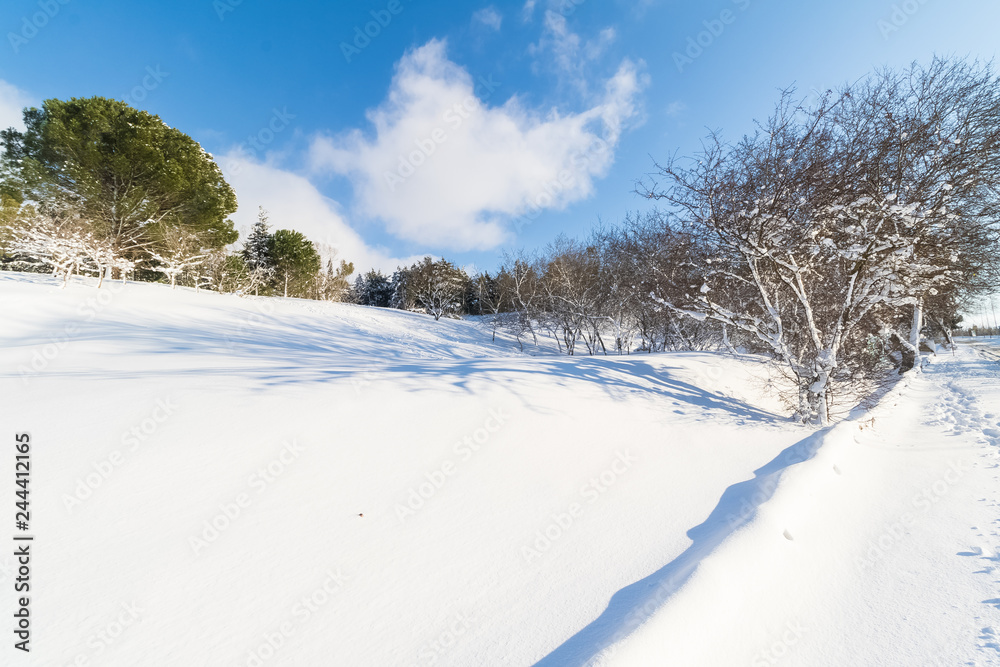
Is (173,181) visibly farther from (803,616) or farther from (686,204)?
(803,616)

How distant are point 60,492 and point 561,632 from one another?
9.74 feet

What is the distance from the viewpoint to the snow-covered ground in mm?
1605

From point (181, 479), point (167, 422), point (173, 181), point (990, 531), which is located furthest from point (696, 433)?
point (173, 181)

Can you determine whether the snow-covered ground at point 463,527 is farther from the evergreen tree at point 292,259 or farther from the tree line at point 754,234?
the evergreen tree at point 292,259

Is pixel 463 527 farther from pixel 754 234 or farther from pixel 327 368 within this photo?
pixel 754 234

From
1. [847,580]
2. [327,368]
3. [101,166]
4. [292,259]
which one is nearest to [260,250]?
[292,259]

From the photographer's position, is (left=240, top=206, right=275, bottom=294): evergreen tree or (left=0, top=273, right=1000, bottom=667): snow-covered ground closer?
(left=0, top=273, right=1000, bottom=667): snow-covered ground

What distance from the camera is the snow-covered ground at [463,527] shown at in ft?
5.27

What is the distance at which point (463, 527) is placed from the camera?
238 centimetres

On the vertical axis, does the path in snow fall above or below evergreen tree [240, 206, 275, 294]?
below

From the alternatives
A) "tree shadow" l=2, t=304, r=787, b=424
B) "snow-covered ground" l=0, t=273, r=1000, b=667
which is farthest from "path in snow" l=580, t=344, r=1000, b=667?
"tree shadow" l=2, t=304, r=787, b=424

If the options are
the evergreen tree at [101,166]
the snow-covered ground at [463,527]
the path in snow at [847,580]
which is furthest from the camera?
the evergreen tree at [101,166]

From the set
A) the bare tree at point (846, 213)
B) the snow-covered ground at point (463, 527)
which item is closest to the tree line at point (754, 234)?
the bare tree at point (846, 213)

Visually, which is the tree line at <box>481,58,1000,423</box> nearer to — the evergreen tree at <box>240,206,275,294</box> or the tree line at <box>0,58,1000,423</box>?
the tree line at <box>0,58,1000,423</box>
